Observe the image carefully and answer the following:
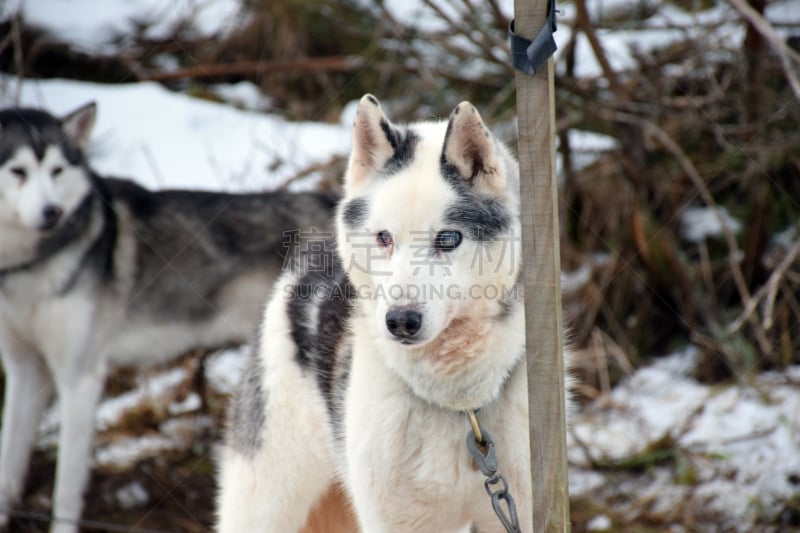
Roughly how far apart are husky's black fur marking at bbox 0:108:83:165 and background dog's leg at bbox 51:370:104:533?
122cm

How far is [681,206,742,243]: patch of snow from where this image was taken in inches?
→ 213

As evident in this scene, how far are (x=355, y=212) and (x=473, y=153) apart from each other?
38 cm

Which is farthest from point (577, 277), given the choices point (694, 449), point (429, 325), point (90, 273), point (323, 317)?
point (429, 325)

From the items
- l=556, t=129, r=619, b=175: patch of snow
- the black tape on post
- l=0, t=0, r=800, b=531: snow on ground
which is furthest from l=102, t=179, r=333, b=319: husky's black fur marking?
the black tape on post

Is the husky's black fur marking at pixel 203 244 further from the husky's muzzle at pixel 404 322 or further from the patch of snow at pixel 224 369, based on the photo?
the husky's muzzle at pixel 404 322

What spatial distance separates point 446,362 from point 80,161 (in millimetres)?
3132

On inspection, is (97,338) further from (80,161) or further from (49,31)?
(49,31)

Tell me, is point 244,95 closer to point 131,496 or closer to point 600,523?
point 131,496

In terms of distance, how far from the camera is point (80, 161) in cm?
455

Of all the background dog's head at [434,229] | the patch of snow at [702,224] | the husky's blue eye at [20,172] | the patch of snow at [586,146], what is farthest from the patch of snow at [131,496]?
the patch of snow at [702,224]

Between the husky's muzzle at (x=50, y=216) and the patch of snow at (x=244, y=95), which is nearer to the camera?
the husky's muzzle at (x=50, y=216)

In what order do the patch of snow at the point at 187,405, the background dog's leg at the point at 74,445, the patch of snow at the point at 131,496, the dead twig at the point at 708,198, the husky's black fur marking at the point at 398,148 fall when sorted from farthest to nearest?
the patch of snow at the point at 187,405, the dead twig at the point at 708,198, the patch of snow at the point at 131,496, the background dog's leg at the point at 74,445, the husky's black fur marking at the point at 398,148

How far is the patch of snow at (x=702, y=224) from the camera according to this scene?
213 inches

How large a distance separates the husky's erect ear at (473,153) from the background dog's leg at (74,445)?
2944 millimetres
